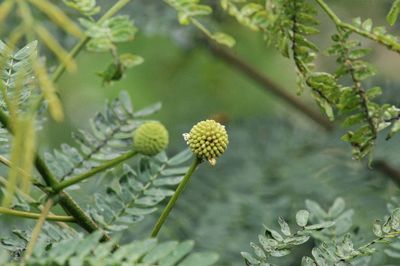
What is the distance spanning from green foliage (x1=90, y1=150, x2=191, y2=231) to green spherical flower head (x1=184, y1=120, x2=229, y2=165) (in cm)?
14

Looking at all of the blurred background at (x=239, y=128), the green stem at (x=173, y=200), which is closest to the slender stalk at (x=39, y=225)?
the green stem at (x=173, y=200)

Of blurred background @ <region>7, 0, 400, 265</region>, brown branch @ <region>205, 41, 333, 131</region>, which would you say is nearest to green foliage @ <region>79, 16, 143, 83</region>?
blurred background @ <region>7, 0, 400, 265</region>

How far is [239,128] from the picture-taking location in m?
2.29

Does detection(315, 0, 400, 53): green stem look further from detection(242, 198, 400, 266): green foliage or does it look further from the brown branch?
the brown branch

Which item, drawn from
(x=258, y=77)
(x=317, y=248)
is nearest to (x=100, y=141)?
(x=317, y=248)

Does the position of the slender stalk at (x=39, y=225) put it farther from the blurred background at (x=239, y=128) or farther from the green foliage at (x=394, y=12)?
the green foliage at (x=394, y=12)

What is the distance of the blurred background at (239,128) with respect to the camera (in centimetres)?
179

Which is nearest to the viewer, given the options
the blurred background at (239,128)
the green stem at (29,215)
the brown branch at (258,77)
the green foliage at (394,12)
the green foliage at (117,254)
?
the green foliage at (117,254)

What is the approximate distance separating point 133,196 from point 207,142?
195 millimetres

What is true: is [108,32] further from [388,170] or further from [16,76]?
[388,170]

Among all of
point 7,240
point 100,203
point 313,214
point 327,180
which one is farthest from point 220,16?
point 7,240

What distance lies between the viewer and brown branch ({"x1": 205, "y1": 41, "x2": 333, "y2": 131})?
239cm

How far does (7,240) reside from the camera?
3.19ft

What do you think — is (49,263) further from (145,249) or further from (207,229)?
(207,229)
